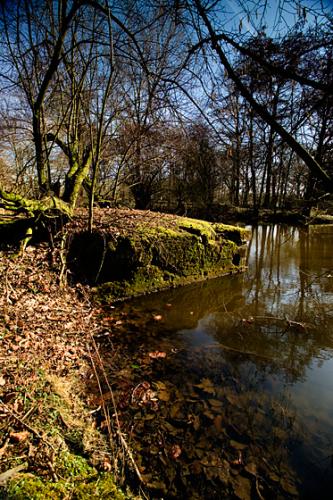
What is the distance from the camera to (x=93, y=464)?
6.57ft

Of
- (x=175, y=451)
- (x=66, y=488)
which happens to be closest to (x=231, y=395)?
(x=175, y=451)

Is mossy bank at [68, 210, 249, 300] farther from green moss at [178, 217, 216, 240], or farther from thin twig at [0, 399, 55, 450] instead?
thin twig at [0, 399, 55, 450]

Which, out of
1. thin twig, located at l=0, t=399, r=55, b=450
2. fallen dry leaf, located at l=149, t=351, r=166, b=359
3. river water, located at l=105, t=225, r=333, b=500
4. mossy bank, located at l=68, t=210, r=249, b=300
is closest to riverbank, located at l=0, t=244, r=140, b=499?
thin twig, located at l=0, t=399, r=55, b=450

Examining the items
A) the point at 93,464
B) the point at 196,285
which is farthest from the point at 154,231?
the point at 93,464

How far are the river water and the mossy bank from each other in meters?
0.52

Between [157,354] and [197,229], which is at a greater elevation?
[197,229]

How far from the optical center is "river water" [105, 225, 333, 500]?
2221 millimetres

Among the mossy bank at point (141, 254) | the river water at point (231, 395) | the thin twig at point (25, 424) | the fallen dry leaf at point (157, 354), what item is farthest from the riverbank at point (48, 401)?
the mossy bank at point (141, 254)

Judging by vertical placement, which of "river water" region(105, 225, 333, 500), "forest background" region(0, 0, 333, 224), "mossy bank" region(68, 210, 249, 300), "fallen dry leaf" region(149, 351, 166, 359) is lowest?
"river water" region(105, 225, 333, 500)

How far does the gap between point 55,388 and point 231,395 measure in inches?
75.0

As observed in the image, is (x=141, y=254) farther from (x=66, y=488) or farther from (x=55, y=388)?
(x=66, y=488)

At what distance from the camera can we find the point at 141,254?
19.1 feet

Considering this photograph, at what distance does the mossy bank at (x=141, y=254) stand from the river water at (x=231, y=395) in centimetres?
52

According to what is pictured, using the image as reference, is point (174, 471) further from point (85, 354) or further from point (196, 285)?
point (196, 285)
